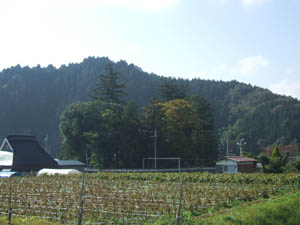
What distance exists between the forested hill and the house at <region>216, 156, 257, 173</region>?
3908cm

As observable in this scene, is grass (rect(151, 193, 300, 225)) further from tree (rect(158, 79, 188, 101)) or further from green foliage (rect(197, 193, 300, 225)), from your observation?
tree (rect(158, 79, 188, 101))

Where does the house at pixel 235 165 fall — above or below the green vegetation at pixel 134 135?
below

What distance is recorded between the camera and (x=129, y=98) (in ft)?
322

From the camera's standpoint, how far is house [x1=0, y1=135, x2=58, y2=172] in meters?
36.0

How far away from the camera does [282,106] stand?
87.9 m

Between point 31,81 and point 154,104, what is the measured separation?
6726 cm

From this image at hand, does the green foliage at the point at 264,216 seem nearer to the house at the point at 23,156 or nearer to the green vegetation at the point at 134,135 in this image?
the house at the point at 23,156

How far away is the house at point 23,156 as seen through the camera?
36000mm

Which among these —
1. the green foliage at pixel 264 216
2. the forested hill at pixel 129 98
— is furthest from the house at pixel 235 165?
the forested hill at pixel 129 98

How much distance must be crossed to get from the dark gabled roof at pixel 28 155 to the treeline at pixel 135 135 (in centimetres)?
748

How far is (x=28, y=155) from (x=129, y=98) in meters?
62.0

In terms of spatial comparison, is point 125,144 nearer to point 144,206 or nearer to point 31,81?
point 144,206

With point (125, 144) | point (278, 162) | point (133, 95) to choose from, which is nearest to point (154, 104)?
point (125, 144)

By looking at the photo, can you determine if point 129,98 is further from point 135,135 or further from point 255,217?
point 255,217
